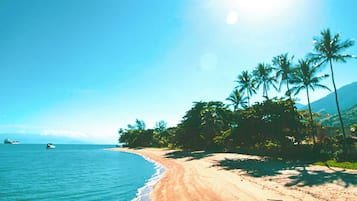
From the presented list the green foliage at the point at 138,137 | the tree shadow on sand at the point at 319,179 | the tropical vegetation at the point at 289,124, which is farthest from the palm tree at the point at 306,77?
the green foliage at the point at 138,137

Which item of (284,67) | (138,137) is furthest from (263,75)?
(138,137)

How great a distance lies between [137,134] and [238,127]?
69.0 m

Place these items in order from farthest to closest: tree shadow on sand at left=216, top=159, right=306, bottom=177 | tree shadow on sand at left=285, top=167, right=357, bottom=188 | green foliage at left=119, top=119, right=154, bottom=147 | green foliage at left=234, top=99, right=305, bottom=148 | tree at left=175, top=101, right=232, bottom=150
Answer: green foliage at left=119, top=119, right=154, bottom=147
tree at left=175, top=101, right=232, bottom=150
green foliage at left=234, top=99, right=305, bottom=148
tree shadow on sand at left=216, top=159, right=306, bottom=177
tree shadow on sand at left=285, top=167, right=357, bottom=188

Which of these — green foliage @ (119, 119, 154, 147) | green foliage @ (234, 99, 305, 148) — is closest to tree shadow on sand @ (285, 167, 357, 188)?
green foliage @ (234, 99, 305, 148)

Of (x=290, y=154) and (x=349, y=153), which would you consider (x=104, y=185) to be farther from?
(x=349, y=153)

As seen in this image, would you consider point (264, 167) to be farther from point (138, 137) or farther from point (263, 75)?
point (138, 137)

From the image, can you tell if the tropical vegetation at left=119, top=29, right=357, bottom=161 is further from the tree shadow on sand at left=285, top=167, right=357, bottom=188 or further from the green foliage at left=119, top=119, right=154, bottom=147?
the green foliage at left=119, top=119, right=154, bottom=147

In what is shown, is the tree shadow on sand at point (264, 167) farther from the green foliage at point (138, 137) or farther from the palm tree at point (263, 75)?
the green foliage at point (138, 137)

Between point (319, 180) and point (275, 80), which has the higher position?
point (275, 80)

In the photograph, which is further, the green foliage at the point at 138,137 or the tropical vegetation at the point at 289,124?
the green foliage at the point at 138,137

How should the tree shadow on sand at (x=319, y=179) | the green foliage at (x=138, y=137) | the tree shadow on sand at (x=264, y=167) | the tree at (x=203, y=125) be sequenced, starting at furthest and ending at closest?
1. the green foliage at (x=138, y=137)
2. the tree at (x=203, y=125)
3. the tree shadow on sand at (x=264, y=167)
4. the tree shadow on sand at (x=319, y=179)

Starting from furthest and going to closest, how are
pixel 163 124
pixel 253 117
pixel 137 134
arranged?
pixel 163 124, pixel 137 134, pixel 253 117

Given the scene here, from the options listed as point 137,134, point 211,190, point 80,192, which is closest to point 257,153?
point 211,190

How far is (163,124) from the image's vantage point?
4444 inches
